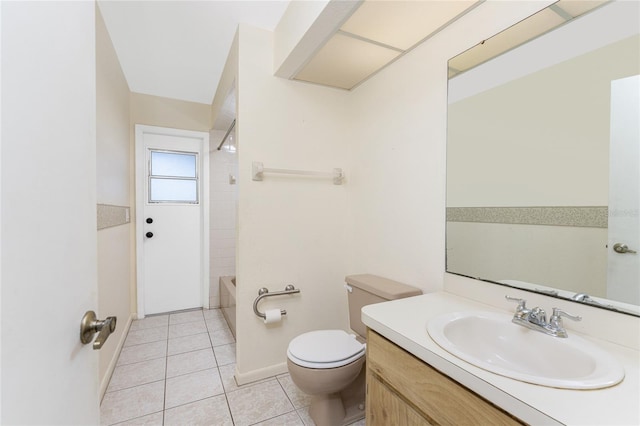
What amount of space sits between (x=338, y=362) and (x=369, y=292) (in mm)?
420

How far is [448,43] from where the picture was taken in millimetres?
1403

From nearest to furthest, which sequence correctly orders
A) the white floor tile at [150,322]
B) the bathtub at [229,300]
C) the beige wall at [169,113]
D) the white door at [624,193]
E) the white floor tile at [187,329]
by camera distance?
the white door at [624,193]
the bathtub at [229,300]
the white floor tile at [187,329]
the white floor tile at [150,322]
the beige wall at [169,113]

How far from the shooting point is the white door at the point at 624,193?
85 cm

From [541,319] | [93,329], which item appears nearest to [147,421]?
[93,329]

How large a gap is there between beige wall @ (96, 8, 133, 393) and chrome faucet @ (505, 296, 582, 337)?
7.40 ft

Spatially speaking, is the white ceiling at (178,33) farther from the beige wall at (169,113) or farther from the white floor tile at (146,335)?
the white floor tile at (146,335)

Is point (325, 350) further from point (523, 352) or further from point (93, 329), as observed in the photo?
point (93, 329)

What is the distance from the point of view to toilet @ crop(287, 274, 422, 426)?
1.41 m

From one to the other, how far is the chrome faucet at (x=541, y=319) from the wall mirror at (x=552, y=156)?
115 mm

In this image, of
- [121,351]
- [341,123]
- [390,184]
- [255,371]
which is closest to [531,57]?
[390,184]

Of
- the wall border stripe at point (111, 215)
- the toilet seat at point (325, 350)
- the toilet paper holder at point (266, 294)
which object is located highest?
the wall border stripe at point (111, 215)

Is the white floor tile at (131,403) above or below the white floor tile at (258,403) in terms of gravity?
below

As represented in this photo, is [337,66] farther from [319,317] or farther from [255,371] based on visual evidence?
[255,371]

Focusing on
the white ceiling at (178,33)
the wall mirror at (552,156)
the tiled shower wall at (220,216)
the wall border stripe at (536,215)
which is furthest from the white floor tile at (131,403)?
the white ceiling at (178,33)
